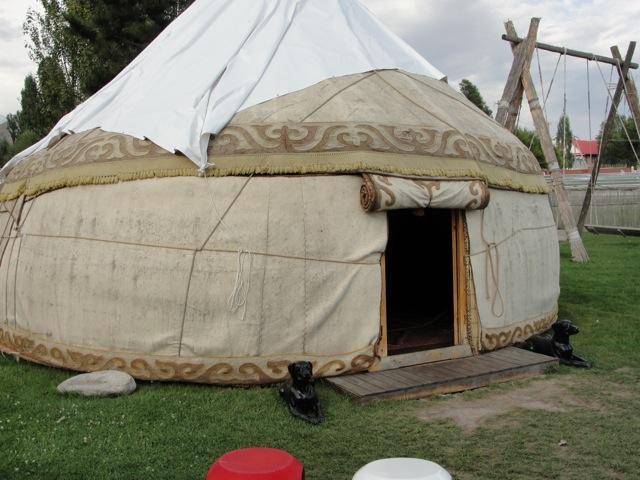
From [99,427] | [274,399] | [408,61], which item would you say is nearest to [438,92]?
[408,61]

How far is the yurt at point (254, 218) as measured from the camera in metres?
4.59

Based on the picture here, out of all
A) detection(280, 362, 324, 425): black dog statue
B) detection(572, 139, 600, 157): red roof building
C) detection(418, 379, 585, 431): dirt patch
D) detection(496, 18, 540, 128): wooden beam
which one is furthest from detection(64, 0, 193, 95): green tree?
detection(418, 379, 585, 431): dirt patch

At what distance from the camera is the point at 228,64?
5.39 metres

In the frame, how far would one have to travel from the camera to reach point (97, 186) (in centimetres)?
495

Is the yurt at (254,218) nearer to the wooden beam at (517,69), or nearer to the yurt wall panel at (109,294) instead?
the yurt wall panel at (109,294)

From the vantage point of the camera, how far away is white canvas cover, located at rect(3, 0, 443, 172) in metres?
4.93

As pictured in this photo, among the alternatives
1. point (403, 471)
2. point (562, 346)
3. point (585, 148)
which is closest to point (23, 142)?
point (562, 346)

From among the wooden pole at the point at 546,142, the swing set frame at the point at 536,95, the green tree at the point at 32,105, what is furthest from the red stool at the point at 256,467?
the green tree at the point at 32,105

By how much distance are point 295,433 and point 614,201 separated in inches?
634

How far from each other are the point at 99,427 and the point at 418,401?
2006 mm

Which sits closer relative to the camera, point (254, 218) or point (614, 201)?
point (254, 218)

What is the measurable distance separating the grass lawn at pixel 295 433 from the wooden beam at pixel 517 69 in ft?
18.0

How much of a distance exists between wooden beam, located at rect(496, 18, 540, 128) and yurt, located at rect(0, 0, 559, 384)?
4.12m

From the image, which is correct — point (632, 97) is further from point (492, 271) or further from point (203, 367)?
point (203, 367)
